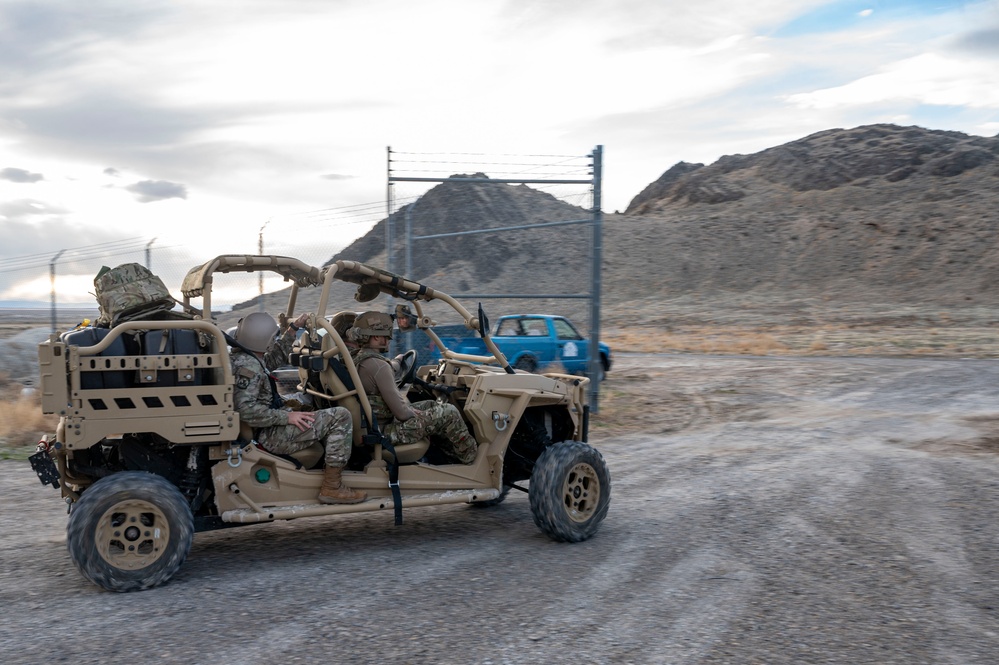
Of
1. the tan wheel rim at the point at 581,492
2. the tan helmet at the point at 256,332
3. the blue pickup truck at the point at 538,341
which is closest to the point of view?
the tan helmet at the point at 256,332

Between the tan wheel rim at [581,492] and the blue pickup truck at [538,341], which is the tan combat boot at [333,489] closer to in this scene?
the tan wheel rim at [581,492]

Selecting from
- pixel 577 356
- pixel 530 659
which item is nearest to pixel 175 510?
pixel 530 659

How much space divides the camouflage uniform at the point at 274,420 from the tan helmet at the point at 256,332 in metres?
0.07

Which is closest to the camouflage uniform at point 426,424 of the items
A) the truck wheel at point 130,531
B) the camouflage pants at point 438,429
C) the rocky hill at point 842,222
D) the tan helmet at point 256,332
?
the camouflage pants at point 438,429

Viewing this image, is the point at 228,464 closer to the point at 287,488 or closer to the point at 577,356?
the point at 287,488

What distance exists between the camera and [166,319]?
5.55 m

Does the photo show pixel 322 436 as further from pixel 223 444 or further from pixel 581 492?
pixel 581 492

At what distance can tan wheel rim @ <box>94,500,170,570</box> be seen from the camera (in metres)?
5.09

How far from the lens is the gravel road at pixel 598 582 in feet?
14.5

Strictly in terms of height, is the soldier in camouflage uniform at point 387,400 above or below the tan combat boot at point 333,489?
above

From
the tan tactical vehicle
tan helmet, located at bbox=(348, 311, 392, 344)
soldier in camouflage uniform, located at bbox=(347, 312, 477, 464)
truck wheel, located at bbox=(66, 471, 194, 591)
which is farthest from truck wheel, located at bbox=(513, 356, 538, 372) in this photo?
truck wheel, located at bbox=(66, 471, 194, 591)

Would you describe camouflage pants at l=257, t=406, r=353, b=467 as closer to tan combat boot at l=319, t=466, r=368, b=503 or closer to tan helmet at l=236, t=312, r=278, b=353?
tan combat boot at l=319, t=466, r=368, b=503

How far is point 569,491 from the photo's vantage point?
21.3 feet

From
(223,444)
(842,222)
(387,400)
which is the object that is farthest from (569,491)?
(842,222)
